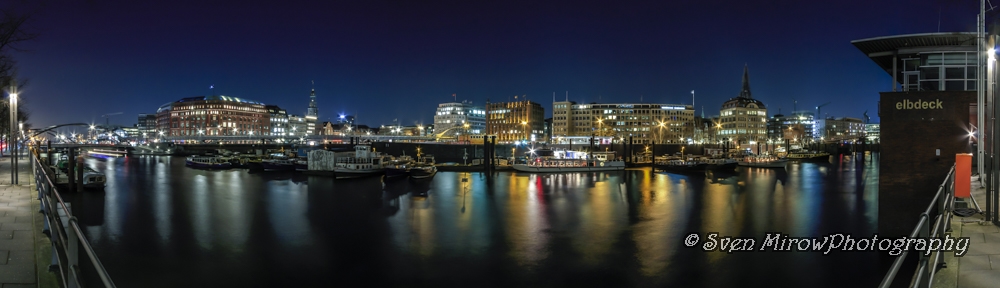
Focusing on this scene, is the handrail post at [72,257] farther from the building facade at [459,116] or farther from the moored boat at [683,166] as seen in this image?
the building facade at [459,116]

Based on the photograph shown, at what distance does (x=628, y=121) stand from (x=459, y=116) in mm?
54131

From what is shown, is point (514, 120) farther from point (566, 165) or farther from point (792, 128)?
point (792, 128)

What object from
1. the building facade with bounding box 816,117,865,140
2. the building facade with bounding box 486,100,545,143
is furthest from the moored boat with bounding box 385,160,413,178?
the building facade with bounding box 816,117,865,140

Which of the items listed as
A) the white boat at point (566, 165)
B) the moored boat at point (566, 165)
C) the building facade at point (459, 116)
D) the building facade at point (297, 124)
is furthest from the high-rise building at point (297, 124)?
the white boat at point (566, 165)

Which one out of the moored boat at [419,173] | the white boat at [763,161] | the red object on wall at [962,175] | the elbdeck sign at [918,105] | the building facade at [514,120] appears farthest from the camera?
the building facade at [514,120]

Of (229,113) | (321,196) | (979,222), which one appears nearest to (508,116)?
(229,113)

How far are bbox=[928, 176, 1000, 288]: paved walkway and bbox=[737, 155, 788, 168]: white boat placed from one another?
5620 cm

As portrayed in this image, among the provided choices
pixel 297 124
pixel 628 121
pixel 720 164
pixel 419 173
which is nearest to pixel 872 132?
pixel 628 121

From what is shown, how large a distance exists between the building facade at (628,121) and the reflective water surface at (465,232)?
8458 centimetres

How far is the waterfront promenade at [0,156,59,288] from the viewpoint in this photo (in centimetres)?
535

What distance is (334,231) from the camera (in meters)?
21.7

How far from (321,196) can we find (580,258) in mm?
21997

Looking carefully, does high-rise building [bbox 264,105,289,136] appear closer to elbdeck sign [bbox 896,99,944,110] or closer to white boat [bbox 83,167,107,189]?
white boat [bbox 83,167,107,189]

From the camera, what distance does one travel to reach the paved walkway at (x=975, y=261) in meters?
5.33
